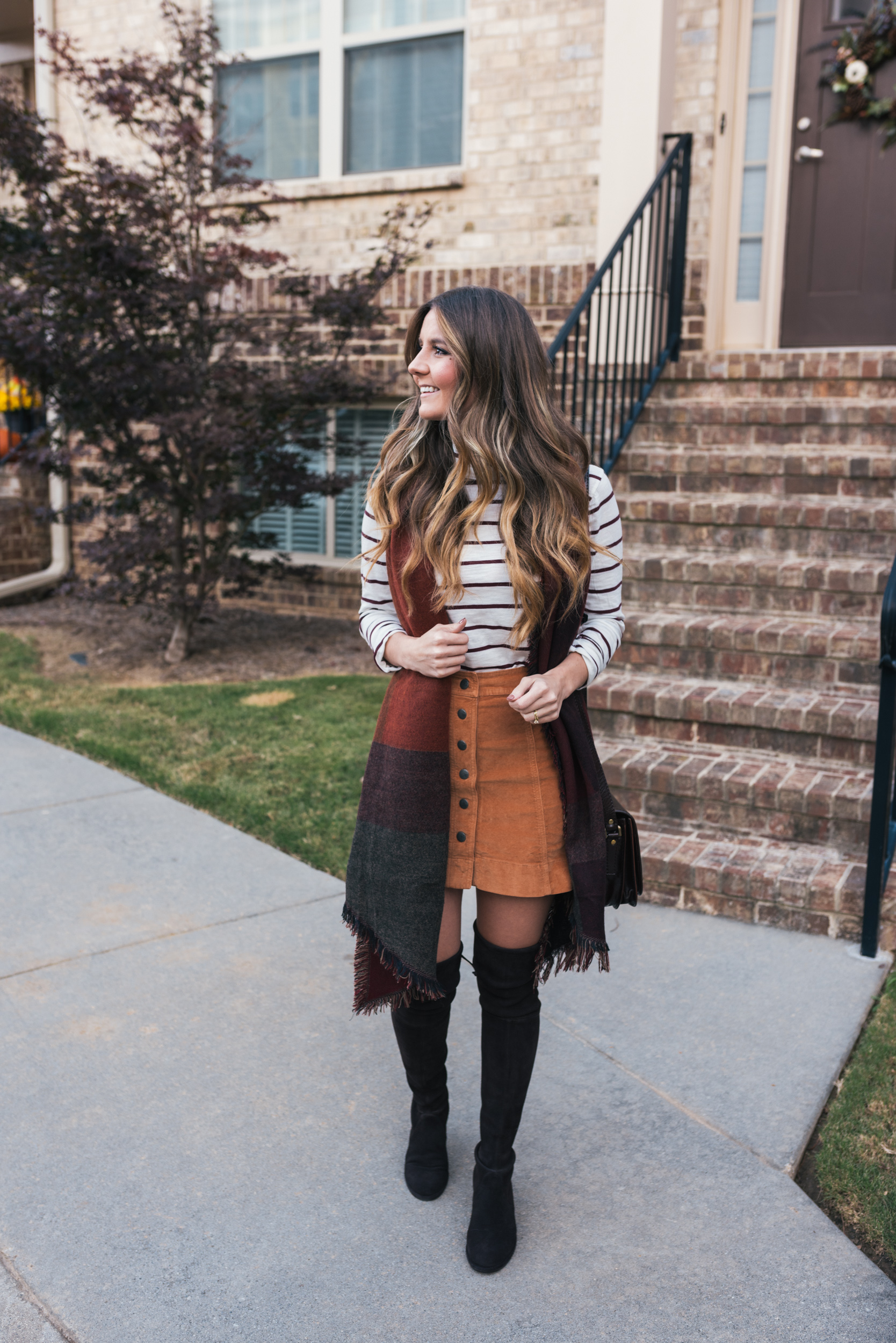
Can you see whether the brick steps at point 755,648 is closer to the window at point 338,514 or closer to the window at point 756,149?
the window at point 756,149

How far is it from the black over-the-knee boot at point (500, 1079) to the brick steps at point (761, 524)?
329cm

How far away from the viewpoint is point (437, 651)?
190cm

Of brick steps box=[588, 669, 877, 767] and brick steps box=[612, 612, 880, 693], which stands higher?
brick steps box=[612, 612, 880, 693]

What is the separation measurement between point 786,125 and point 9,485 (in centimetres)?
612

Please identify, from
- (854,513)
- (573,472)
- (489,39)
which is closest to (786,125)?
(489,39)

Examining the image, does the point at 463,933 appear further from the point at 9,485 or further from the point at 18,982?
the point at 9,485

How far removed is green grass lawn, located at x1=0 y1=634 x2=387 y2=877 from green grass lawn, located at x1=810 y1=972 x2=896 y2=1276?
1.81m

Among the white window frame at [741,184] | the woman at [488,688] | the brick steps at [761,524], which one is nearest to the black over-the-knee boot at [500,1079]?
the woman at [488,688]

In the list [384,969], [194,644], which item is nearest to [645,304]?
[194,644]

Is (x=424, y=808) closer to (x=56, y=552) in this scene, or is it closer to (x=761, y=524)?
(x=761, y=524)

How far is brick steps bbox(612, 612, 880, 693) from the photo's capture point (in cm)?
423

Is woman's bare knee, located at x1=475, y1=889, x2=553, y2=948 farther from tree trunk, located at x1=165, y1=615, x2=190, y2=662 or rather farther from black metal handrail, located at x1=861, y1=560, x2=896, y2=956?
tree trunk, located at x1=165, y1=615, x2=190, y2=662

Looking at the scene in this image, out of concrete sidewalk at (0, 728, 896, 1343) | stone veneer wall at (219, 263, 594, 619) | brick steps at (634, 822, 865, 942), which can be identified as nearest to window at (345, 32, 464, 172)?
stone veneer wall at (219, 263, 594, 619)

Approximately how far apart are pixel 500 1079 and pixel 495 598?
0.89 m
